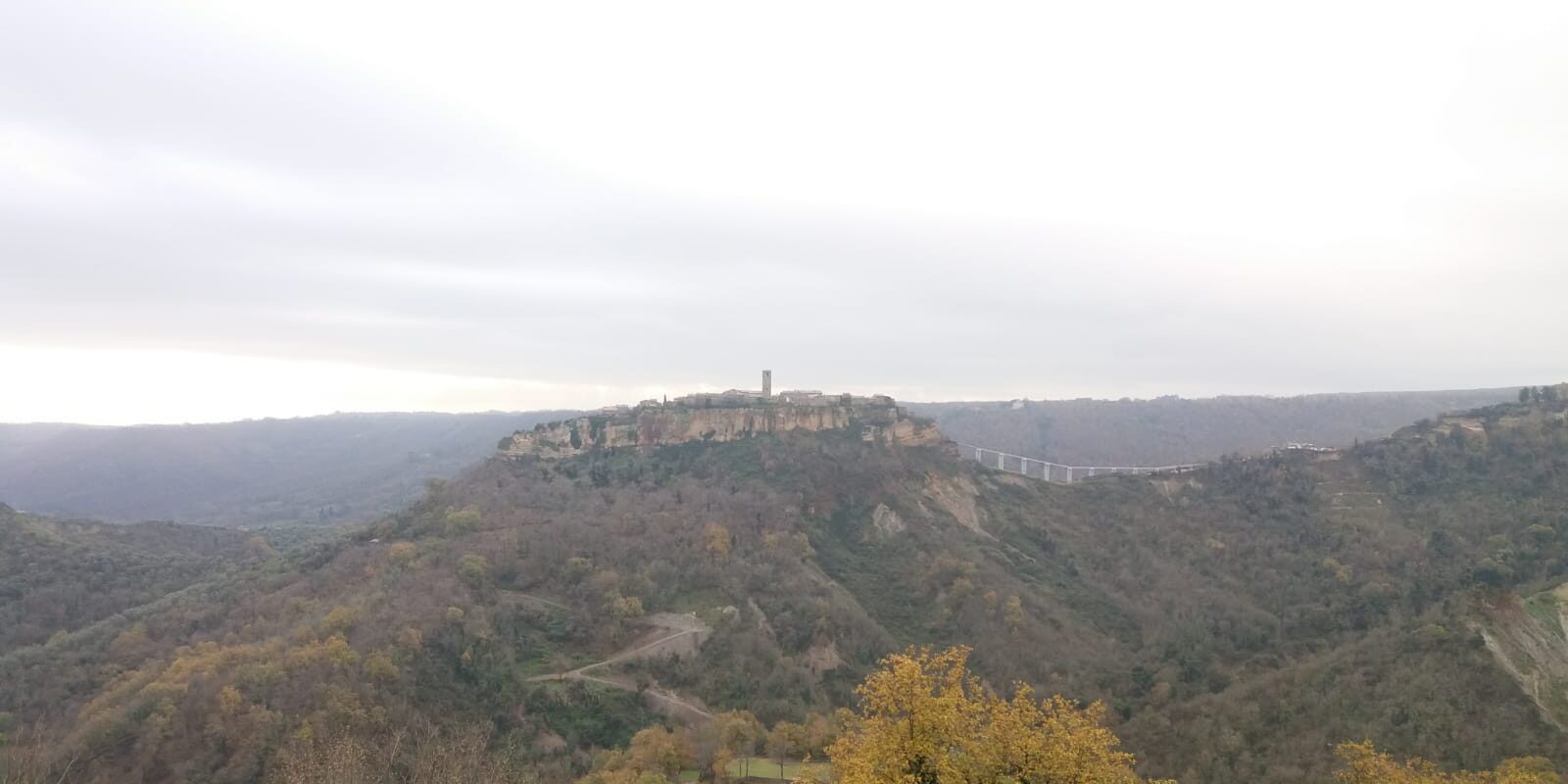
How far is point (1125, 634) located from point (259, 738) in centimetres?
5214

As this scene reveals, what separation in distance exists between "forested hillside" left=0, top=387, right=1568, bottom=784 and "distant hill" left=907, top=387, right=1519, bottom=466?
221ft

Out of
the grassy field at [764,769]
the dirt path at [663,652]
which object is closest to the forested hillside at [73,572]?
the dirt path at [663,652]

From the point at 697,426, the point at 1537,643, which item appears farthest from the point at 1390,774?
the point at 697,426

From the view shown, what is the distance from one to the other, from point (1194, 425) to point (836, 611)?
146419mm

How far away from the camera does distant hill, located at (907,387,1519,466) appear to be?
144250 millimetres

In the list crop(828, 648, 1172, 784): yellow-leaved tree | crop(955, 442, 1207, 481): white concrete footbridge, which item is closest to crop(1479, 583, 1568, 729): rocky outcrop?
crop(828, 648, 1172, 784): yellow-leaved tree

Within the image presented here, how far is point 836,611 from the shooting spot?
51812 mm

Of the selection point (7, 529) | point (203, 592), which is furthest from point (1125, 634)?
point (7, 529)

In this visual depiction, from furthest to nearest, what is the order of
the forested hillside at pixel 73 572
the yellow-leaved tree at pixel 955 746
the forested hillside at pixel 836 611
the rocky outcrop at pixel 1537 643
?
the forested hillside at pixel 73 572
the forested hillside at pixel 836 611
the rocky outcrop at pixel 1537 643
the yellow-leaved tree at pixel 955 746

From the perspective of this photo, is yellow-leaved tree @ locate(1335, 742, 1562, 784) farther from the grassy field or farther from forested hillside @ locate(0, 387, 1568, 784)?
the grassy field

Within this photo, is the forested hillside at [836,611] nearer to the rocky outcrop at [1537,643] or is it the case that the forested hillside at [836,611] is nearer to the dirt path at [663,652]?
the dirt path at [663,652]

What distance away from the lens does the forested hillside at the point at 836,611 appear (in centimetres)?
3384

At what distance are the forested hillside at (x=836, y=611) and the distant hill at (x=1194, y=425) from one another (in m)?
67.5

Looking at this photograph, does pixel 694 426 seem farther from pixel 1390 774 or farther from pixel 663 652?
pixel 1390 774
